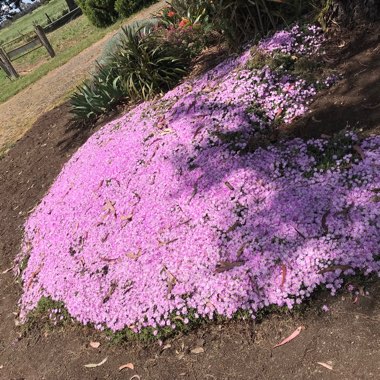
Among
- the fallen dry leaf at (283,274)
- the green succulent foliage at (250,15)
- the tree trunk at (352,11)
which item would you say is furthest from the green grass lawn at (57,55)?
the fallen dry leaf at (283,274)

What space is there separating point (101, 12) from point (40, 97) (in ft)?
33.2

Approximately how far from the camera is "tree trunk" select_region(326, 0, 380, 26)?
533cm

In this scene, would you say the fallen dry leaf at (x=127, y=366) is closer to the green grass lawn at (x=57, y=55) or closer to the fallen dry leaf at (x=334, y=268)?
the fallen dry leaf at (x=334, y=268)

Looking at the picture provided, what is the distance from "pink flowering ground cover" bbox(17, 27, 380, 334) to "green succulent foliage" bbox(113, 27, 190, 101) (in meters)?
1.19

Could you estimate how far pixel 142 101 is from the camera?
7.84 meters

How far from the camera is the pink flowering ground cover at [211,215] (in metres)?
3.49

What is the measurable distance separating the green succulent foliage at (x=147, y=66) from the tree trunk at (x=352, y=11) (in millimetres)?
2892

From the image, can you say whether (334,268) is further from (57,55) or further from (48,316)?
(57,55)

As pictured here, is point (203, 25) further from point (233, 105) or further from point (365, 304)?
point (365, 304)

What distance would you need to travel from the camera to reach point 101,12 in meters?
22.1

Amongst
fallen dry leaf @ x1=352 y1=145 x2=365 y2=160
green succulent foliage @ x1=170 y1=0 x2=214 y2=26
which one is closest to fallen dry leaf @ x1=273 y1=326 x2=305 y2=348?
fallen dry leaf @ x1=352 y1=145 x2=365 y2=160

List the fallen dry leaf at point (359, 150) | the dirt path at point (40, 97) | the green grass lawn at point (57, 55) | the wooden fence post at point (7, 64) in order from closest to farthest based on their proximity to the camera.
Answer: the fallen dry leaf at point (359, 150) → the dirt path at point (40, 97) → the green grass lawn at point (57, 55) → the wooden fence post at point (7, 64)

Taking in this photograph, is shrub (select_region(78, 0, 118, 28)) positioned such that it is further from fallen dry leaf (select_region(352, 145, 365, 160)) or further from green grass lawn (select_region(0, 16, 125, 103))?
fallen dry leaf (select_region(352, 145, 365, 160))

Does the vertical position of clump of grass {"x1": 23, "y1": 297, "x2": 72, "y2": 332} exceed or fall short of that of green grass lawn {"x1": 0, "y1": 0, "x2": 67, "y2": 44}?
it falls short
